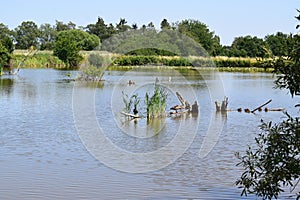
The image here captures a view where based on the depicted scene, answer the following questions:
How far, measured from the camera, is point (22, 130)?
12398 mm

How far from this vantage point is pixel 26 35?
84.4 metres

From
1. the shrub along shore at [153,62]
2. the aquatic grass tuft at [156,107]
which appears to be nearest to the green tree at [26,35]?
the shrub along shore at [153,62]

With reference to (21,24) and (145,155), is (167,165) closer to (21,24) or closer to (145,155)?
(145,155)

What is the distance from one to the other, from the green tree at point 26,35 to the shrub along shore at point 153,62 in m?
28.3

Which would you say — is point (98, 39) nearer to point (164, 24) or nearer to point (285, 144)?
point (164, 24)

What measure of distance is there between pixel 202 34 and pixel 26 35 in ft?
116

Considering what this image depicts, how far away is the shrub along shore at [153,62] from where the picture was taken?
31.9 m

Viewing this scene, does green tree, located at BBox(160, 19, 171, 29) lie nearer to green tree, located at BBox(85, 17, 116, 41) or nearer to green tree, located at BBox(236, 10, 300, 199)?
green tree, located at BBox(85, 17, 116, 41)

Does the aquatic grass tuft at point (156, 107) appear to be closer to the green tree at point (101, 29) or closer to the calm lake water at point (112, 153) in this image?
the calm lake water at point (112, 153)

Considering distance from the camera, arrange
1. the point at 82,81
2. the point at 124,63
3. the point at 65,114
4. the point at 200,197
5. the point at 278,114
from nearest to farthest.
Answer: the point at 200,197 → the point at 65,114 → the point at 278,114 → the point at 82,81 → the point at 124,63

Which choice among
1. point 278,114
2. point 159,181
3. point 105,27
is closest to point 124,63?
point 278,114

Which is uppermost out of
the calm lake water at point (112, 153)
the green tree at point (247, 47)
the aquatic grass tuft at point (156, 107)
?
the green tree at point (247, 47)

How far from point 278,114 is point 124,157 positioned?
8.44m

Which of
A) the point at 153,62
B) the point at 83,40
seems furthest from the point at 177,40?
the point at 83,40
